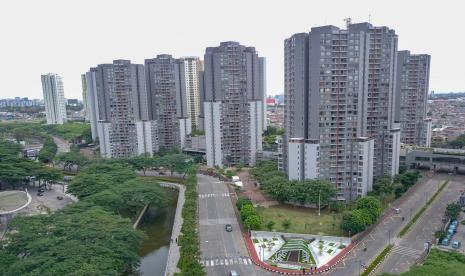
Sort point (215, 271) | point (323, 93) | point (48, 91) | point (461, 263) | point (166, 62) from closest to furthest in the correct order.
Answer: point (461, 263) → point (215, 271) → point (323, 93) → point (166, 62) → point (48, 91)

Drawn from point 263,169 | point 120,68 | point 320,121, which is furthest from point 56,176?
point 320,121

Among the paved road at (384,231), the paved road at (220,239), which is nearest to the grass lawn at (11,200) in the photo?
the paved road at (220,239)

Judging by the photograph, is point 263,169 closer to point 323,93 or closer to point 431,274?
point 323,93

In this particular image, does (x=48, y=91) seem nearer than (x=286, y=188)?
No

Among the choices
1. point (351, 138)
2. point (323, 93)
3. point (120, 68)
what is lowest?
point (351, 138)

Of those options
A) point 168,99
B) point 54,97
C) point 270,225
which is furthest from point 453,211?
point 54,97

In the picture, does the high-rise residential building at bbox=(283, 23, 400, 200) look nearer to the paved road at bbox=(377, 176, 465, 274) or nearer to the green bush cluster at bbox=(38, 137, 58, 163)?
the paved road at bbox=(377, 176, 465, 274)

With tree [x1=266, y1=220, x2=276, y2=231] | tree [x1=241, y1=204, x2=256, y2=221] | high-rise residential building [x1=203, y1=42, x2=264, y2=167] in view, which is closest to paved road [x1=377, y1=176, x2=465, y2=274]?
tree [x1=266, y1=220, x2=276, y2=231]

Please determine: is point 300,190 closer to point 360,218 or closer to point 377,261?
point 360,218
